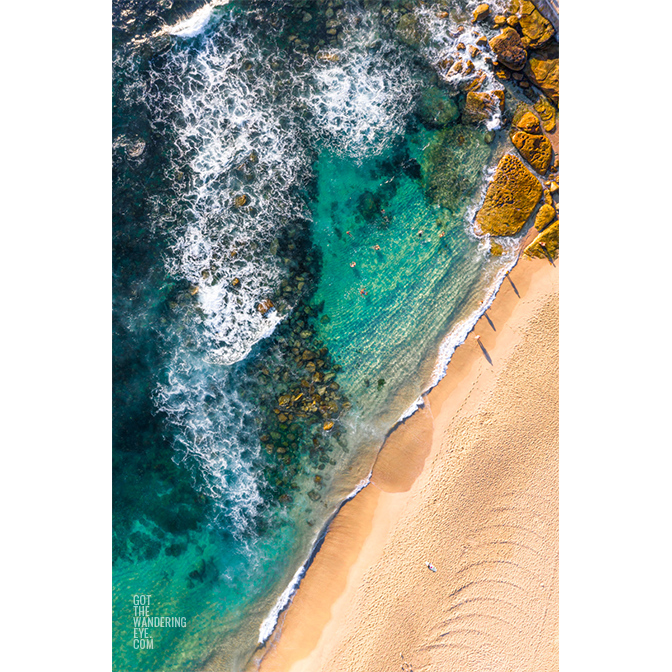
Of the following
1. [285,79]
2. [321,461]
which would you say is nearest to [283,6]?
[285,79]

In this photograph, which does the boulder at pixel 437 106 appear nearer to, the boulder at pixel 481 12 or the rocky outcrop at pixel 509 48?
the rocky outcrop at pixel 509 48

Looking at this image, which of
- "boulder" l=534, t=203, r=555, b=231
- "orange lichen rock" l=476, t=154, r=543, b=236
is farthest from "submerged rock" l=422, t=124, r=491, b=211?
"boulder" l=534, t=203, r=555, b=231

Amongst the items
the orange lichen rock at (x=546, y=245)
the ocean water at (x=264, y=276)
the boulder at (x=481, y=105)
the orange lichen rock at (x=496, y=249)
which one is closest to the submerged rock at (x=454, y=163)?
the ocean water at (x=264, y=276)

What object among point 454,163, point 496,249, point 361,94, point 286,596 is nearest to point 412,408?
point 496,249

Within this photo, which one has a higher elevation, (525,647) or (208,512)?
(208,512)

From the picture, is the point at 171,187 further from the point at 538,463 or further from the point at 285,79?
the point at 538,463
